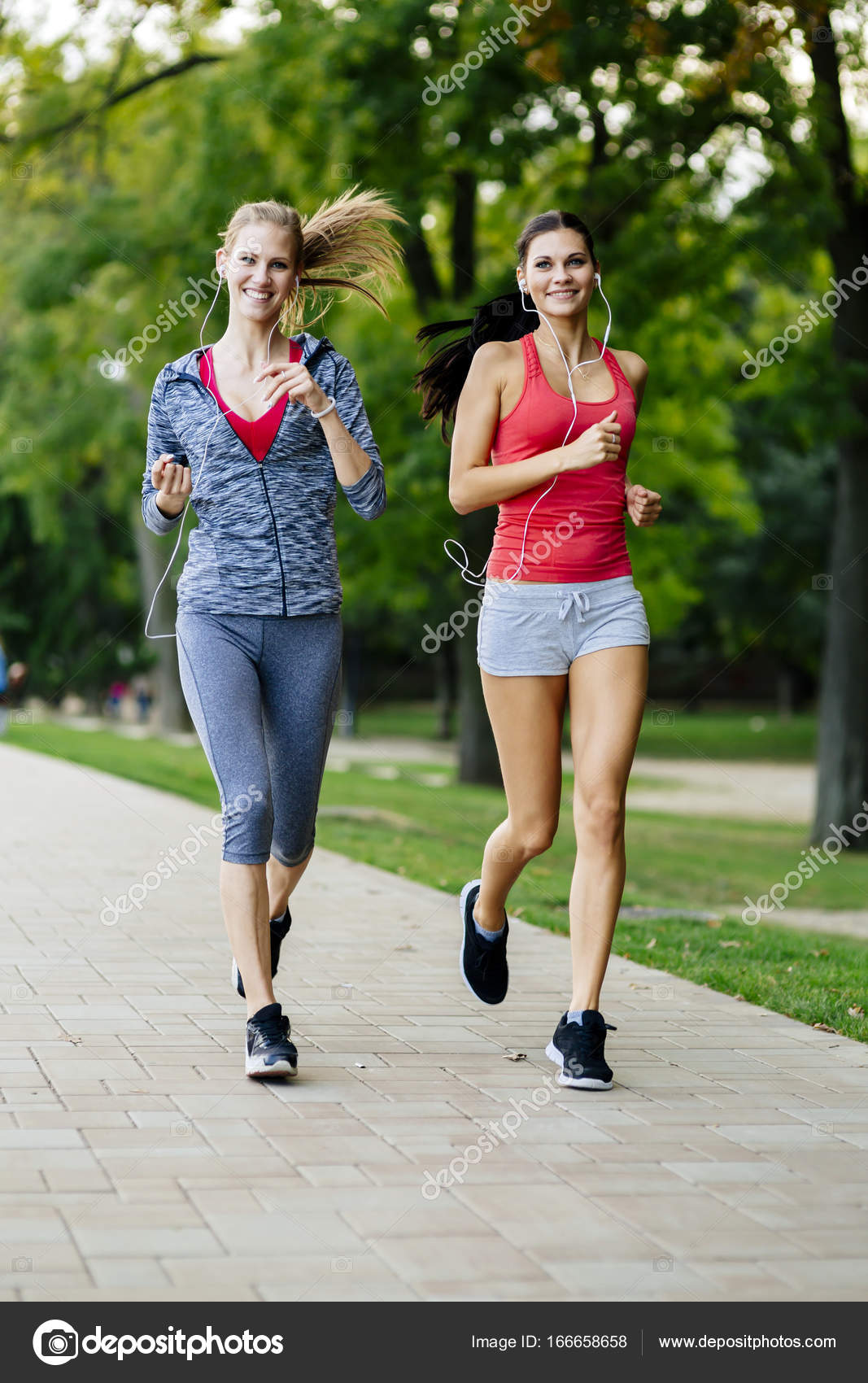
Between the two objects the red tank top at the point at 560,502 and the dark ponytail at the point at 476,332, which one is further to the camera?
the dark ponytail at the point at 476,332

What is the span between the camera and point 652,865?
14.0m

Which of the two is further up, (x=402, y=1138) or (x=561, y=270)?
(x=561, y=270)

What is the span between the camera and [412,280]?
20.1 metres

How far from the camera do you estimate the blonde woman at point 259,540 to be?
4.62m

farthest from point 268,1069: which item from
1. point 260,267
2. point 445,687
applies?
point 445,687

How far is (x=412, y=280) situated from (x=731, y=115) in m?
6.08

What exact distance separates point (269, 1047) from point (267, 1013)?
97 millimetres

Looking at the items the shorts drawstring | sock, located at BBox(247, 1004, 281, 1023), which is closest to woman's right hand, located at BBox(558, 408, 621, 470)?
the shorts drawstring

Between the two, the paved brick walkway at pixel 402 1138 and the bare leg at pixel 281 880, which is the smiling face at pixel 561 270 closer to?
the bare leg at pixel 281 880

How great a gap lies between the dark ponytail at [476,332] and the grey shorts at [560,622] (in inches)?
28.3

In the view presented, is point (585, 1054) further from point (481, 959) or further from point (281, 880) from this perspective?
point (281, 880)

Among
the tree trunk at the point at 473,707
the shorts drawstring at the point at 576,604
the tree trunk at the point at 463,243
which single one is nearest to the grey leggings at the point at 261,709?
the shorts drawstring at the point at 576,604

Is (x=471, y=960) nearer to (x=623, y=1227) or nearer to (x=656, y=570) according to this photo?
(x=623, y=1227)
